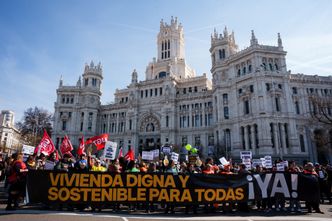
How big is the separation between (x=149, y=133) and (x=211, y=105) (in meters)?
17.4

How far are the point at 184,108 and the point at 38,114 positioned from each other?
40.1 metres

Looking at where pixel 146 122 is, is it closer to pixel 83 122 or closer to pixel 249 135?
pixel 83 122

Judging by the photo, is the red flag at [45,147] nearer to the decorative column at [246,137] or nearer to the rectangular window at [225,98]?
the decorative column at [246,137]

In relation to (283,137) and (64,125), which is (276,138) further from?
(64,125)

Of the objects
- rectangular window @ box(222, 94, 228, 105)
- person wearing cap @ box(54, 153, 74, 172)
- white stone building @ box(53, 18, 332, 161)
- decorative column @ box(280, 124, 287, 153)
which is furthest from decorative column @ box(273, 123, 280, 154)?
person wearing cap @ box(54, 153, 74, 172)

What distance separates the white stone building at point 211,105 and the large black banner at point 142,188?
32571mm

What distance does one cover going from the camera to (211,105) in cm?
5559

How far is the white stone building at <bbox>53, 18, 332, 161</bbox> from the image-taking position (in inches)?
1692

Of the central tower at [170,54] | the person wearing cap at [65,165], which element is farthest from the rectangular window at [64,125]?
the person wearing cap at [65,165]

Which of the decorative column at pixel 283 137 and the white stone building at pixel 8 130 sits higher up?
the white stone building at pixel 8 130

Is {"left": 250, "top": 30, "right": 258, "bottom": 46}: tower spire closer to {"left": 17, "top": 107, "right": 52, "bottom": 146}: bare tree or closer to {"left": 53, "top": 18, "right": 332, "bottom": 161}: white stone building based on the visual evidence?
{"left": 53, "top": 18, "right": 332, "bottom": 161}: white stone building

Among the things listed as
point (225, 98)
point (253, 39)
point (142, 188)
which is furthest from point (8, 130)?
point (142, 188)

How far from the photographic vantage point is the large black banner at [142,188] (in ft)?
33.5

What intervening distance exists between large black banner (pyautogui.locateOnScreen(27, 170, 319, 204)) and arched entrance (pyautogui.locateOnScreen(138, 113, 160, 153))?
156 ft
